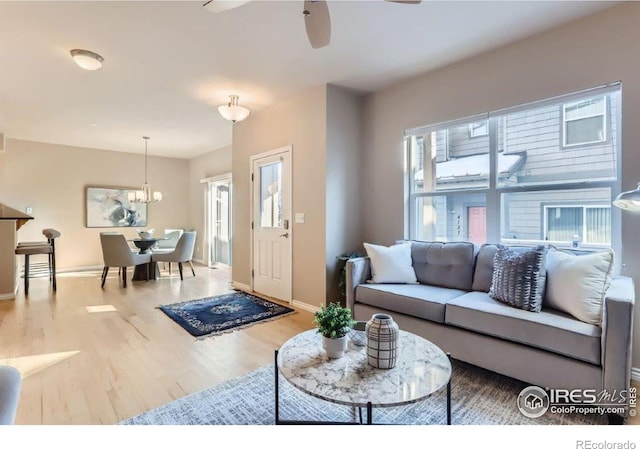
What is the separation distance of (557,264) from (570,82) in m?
1.43

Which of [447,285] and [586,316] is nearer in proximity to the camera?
[586,316]

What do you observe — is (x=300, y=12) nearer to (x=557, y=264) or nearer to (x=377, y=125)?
(x=377, y=125)

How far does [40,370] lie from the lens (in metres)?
2.26

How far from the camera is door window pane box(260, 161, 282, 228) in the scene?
4.16 metres

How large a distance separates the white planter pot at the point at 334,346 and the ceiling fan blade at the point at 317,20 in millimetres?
1692

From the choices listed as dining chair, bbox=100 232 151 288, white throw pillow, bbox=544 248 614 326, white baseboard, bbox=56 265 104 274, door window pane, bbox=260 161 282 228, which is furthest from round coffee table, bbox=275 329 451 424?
white baseboard, bbox=56 265 104 274

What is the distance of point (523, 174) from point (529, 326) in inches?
57.6

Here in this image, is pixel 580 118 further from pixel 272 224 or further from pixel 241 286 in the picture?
pixel 241 286

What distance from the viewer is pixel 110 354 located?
254cm

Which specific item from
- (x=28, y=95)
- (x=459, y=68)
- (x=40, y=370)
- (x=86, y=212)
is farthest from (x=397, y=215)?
(x=86, y=212)

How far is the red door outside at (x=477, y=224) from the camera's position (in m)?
3.00

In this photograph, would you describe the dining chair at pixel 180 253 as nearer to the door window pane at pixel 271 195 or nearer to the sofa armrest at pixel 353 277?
the door window pane at pixel 271 195

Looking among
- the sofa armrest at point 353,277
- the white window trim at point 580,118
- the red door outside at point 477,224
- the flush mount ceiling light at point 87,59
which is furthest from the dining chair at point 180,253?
the white window trim at point 580,118

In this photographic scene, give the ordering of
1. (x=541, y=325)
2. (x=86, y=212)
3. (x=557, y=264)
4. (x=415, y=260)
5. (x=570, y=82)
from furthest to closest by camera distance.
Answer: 1. (x=86, y=212)
2. (x=415, y=260)
3. (x=570, y=82)
4. (x=557, y=264)
5. (x=541, y=325)
